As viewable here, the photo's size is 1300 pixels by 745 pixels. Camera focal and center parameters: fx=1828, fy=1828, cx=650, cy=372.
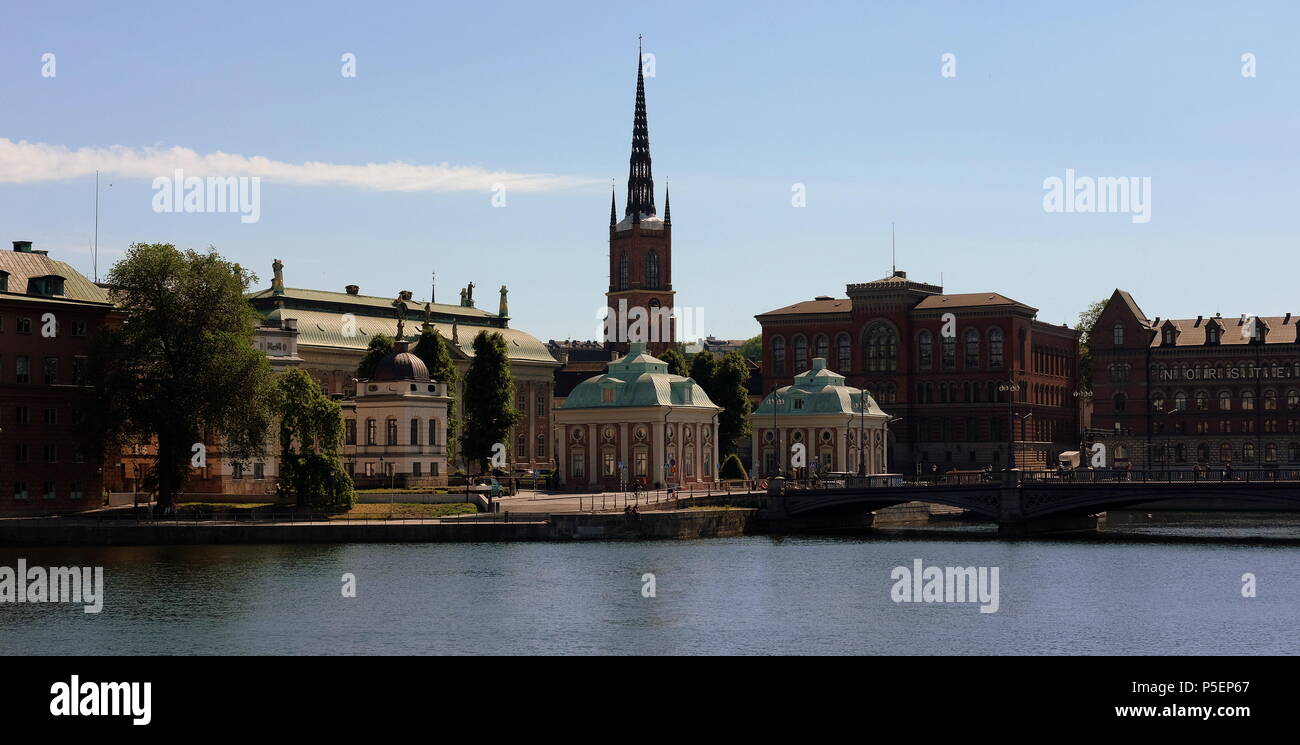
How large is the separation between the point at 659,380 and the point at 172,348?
45.9 meters

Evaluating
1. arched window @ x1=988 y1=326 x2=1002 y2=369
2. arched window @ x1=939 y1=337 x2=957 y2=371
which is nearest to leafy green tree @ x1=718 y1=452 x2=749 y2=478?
arched window @ x1=939 y1=337 x2=957 y2=371

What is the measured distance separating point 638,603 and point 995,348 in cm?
12257

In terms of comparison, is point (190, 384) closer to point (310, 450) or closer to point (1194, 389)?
point (310, 450)

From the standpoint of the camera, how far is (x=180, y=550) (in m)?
93.7

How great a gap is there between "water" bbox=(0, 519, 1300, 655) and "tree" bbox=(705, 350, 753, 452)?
59.6m

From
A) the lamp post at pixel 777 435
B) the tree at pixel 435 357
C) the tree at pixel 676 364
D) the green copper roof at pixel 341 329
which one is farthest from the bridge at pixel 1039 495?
the green copper roof at pixel 341 329

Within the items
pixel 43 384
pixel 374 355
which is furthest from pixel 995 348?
pixel 43 384

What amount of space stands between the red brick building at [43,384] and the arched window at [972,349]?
339ft

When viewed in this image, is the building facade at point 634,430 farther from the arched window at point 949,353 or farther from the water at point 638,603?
the arched window at point 949,353
